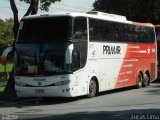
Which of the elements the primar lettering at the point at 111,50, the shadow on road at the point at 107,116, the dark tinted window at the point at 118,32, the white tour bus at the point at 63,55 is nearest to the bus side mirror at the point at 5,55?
the white tour bus at the point at 63,55

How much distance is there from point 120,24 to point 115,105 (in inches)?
289

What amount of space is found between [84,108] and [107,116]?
270 cm

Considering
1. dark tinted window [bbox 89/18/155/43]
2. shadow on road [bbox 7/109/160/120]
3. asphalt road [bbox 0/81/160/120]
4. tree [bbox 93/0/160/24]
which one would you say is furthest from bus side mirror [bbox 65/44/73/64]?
tree [bbox 93/0/160/24]

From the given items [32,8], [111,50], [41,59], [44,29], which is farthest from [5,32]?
[41,59]

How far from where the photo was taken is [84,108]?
17172mm

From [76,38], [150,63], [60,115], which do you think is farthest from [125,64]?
[60,115]

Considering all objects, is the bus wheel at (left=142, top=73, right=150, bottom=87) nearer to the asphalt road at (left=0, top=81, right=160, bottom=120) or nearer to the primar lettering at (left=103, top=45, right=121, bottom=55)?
the primar lettering at (left=103, top=45, right=121, bottom=55)

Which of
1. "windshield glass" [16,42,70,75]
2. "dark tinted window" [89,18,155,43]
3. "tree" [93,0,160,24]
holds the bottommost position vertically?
"windshield glass" [16,42,70,75]

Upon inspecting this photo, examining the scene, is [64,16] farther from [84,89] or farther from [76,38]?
[84,89]

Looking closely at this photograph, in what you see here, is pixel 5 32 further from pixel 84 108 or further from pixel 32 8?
pixel 84 108

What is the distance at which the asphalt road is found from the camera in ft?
47.9

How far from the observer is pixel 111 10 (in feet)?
189

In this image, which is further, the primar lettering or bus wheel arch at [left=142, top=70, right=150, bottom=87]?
bus wheel arch at [left=142, top=70, right=150, bottom=87]

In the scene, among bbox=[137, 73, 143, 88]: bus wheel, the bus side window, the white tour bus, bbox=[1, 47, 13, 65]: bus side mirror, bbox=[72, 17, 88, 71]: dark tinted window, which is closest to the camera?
the white tour bus
